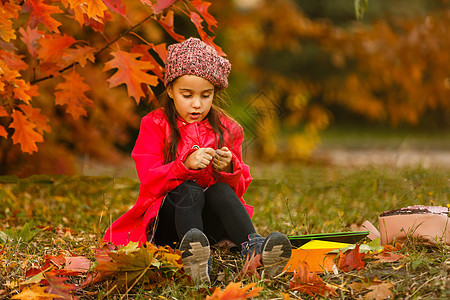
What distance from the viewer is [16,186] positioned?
13.1ft

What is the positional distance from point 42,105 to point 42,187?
4.30ft

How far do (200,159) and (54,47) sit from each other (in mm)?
1271

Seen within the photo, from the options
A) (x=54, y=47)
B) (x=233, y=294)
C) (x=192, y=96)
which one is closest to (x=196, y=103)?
(x=192, y=96)

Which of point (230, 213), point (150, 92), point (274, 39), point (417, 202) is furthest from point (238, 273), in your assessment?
point (274, 39)

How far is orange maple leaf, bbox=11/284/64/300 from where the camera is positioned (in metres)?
1.80

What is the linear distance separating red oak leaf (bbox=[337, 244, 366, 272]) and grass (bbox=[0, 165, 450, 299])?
0.03 metres

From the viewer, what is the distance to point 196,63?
2.21 m

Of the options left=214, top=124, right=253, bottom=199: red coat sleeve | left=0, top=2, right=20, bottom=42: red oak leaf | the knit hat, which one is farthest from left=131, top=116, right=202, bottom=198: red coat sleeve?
left=0, top=2, right=20, bottom=42: red oak leaf

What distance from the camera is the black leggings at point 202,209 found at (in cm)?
215

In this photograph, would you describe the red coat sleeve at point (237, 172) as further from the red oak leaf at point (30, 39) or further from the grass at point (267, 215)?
the red oak leaf at point (30, 39)

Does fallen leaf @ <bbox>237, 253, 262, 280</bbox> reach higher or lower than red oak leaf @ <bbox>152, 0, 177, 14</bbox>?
lower

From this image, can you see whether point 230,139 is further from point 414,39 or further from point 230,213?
point 414,39

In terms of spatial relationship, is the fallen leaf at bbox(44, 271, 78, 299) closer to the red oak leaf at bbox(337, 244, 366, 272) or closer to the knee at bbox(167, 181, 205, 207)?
the knee at bbox(167, 181, 205, 207)

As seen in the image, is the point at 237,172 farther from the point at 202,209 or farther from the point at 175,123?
the point at 175,123
